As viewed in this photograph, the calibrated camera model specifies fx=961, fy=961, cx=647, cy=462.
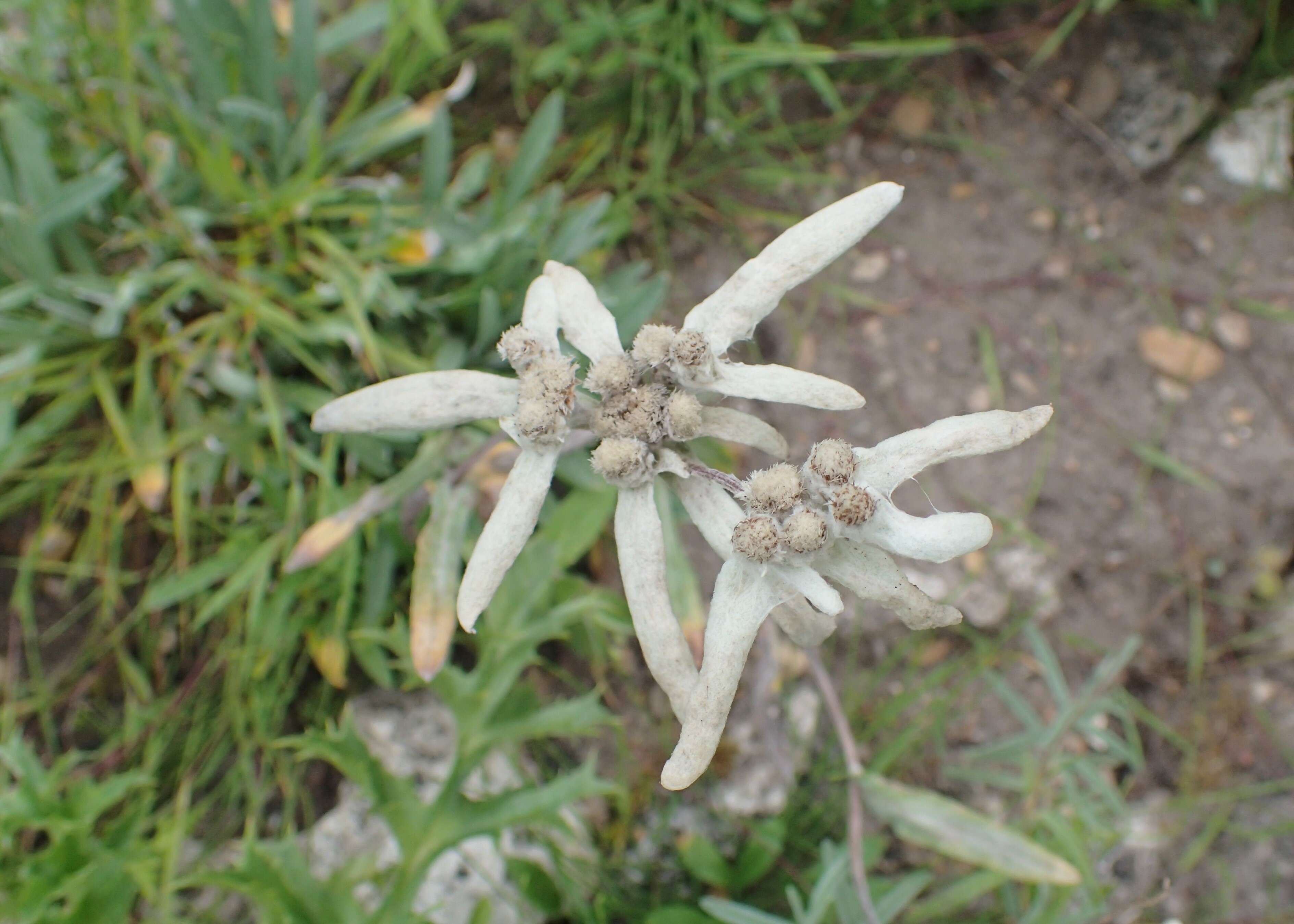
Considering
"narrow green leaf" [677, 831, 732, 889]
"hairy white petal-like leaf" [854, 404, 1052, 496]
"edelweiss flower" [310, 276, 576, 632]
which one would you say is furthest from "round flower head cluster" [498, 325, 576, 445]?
"narrow green leaf" [677, 831, 732, 889]

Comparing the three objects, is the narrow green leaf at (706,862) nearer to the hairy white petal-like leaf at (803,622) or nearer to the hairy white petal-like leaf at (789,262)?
the hairy white petal-like leaf at (803,622)

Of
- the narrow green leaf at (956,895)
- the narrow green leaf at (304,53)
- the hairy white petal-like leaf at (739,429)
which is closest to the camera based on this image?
the hairy white petal-like leaf at (739,429)

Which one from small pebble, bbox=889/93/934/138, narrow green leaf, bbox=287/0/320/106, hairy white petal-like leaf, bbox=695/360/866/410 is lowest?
small pebble, bbox=889/93/934/138

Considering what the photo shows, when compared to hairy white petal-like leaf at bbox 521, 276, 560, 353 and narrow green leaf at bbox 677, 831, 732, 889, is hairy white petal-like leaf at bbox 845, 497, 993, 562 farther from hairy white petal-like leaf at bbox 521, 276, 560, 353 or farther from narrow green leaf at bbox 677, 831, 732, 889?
narrow green leaf at bbox 677, 831, 732, 889

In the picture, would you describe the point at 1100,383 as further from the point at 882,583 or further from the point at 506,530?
the point at 506,530

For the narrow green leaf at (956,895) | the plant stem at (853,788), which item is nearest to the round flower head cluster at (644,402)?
the plant stem at (853,788)

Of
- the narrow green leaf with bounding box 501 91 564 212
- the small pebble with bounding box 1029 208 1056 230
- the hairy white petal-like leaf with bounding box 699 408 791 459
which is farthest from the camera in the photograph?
the small pebble with bounding box 1029 208 1056 230

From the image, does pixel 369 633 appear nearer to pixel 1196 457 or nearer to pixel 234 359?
pixel 234 359

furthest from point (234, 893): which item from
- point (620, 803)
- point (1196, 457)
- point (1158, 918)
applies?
point (1196, 457)
